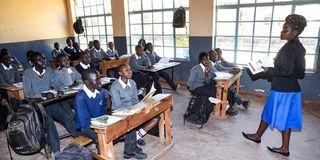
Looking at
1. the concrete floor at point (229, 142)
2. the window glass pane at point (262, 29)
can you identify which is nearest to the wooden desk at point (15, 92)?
the concrete floor at point (229, 142)

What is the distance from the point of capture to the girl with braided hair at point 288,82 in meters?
2.52

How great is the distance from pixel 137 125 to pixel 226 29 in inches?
159

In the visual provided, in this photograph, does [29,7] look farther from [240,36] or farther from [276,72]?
[276,72]

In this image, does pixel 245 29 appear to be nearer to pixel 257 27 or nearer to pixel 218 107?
pixel 257 27

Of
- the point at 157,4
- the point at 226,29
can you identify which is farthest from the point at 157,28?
the point at 226,29

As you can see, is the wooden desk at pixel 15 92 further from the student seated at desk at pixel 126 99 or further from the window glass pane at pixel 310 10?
the window glass pane at pixel 310 10

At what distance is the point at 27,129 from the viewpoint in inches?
95.6

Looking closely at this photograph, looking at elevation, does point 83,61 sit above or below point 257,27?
below

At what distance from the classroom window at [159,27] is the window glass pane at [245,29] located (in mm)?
1400

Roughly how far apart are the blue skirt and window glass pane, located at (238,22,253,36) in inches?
116

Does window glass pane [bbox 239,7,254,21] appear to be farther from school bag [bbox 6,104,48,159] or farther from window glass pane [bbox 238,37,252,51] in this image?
school bag [bbox 6,104,48,159]

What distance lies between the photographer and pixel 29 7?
7.79 m

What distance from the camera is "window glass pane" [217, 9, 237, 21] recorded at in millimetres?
5430

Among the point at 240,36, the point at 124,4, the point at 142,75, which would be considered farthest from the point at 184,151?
the point at 124,4
